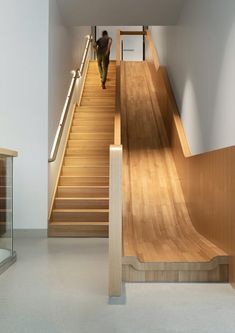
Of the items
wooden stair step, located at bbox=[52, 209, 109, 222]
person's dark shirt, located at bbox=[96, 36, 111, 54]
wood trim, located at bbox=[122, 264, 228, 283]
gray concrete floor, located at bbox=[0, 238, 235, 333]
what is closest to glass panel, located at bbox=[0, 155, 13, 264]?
gray concrete floor, located at bbox=[0, 238, 235, 333]

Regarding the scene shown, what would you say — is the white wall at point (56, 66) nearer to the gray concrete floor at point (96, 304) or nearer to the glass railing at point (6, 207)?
the glass railing at point (6, 207)

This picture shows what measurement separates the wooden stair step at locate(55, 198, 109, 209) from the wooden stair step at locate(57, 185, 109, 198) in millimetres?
243

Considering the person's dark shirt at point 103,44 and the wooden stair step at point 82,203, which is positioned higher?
the person's dark shirt at point 103,44

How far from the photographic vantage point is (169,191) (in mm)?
6402

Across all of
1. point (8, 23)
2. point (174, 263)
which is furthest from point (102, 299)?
point (8, 23)

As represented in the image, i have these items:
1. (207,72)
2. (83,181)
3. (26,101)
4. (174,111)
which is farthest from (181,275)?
(174,111)

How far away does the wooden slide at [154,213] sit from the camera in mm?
3871

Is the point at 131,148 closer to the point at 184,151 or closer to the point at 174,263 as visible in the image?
the point at 184,151

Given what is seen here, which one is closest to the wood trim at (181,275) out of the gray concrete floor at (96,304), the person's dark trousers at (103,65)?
the gray concrete floor at (96,304)

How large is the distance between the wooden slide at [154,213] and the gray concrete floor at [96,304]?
17 centimetres

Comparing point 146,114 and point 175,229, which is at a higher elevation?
point 146,114

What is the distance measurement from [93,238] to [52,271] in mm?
2057

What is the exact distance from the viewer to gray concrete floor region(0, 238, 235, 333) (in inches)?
108

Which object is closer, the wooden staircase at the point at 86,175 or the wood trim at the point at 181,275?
the wood trim at the point at 181,275
